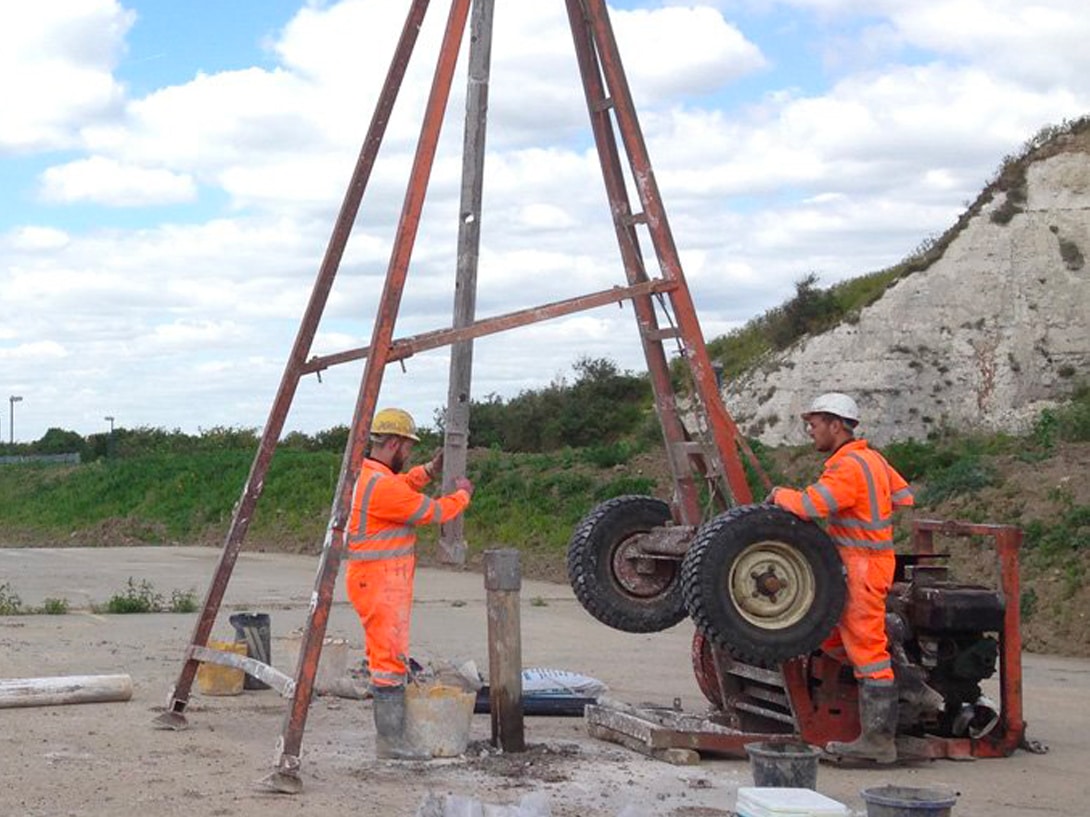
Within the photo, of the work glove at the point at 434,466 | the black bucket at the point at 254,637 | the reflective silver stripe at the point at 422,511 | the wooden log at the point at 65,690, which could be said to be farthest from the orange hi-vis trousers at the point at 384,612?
the black bucket at the point at 254,637

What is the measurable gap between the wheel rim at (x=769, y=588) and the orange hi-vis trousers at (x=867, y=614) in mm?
257

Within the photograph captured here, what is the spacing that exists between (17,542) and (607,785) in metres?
32.6

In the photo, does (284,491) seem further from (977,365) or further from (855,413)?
(855,413)

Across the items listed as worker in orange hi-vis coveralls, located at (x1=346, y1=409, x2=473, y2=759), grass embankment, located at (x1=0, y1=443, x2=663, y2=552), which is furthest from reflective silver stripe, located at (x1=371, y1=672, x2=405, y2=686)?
grass embankment, located at (x1=0, y1=443, x2=663, y2=552)

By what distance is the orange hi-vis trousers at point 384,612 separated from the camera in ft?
29.2

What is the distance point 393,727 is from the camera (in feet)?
29.4

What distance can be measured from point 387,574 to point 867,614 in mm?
2646

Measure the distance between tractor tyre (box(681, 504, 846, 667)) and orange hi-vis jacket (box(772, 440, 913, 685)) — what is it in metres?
0.15

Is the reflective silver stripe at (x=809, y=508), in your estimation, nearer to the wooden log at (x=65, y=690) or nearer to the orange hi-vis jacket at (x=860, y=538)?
the orange hi-vis jacket at (x=860, y=538)

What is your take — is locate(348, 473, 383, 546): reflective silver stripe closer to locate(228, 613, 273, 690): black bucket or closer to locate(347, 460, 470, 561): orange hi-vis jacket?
locate(347, 460, 470, 561): orange hi-vis jacket

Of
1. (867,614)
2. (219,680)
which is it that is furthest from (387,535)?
(219,680)

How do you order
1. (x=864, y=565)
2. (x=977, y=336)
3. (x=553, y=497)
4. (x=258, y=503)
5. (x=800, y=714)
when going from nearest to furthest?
(x=864, y=565)
(x=800, y=714)
(x=553, y=497)
(x=977, y=336)
(x=258, y=503)

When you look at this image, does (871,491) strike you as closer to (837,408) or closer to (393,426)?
(837,408)

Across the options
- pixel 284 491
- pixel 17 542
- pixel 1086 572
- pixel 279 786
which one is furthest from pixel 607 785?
pixel 17 542
